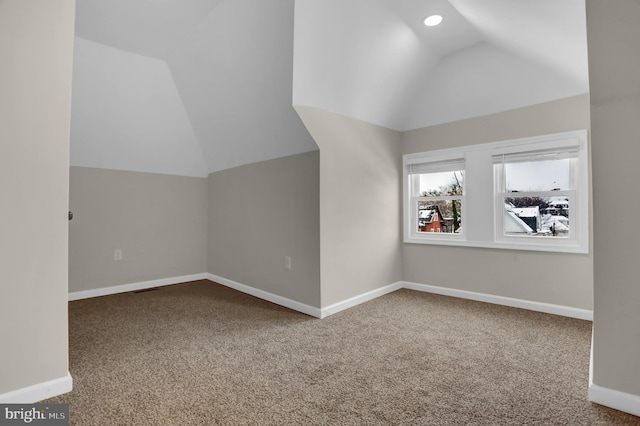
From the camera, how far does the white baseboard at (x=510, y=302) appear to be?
116 inches

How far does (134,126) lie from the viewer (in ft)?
12.0

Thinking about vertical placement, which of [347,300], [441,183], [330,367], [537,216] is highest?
[441,183]

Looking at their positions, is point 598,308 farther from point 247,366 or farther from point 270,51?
point 270,51

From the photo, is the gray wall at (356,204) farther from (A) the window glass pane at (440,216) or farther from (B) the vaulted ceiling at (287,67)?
(A) the window glass pane at (440,216)

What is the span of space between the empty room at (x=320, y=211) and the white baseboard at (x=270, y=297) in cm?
3

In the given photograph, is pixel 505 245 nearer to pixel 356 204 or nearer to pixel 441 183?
pixel 441 183

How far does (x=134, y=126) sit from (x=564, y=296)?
15.8ft

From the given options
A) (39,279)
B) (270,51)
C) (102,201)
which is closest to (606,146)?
(270,51)

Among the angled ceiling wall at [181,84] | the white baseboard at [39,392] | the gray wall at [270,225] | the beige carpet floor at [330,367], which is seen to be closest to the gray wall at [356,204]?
the gray wall at [270,225]

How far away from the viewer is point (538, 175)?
10.7 feet

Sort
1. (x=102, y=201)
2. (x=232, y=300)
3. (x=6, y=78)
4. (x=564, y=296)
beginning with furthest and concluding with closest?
(x=102, y=201) → (x=232, y=300) → (x=564, y=296) → (x=6, y=78)

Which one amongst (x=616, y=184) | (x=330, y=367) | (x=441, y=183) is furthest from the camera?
(x=441, y=183)

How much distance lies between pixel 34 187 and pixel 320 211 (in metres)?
2.02

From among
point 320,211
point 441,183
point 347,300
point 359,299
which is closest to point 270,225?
point 320,211
